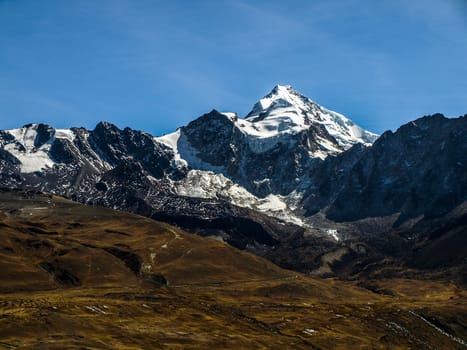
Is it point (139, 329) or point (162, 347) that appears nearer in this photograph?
point (162, 347)

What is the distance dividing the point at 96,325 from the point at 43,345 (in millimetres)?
36409

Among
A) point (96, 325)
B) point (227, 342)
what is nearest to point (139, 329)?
point (96, 325)

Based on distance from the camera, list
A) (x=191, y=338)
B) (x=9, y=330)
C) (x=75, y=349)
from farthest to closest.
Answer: (x=191, y=338), (x=9, y=330), (x=75, y=349)

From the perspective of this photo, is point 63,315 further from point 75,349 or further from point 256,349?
point 256,349

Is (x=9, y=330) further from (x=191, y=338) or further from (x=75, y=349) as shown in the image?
(x=191, y=338)

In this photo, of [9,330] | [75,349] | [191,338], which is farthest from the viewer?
[191,338]

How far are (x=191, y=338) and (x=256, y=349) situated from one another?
Answer: 1960cm

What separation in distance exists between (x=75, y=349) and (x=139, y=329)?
40.5m

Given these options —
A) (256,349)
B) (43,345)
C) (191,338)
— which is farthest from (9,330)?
(256,349)

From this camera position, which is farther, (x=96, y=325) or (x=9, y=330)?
(x=96, y=325)

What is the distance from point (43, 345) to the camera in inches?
6280

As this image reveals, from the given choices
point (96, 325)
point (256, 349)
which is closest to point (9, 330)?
point (96, 325)

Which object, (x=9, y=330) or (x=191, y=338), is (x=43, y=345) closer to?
(x=9, y=330)

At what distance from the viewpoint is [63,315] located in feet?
655
